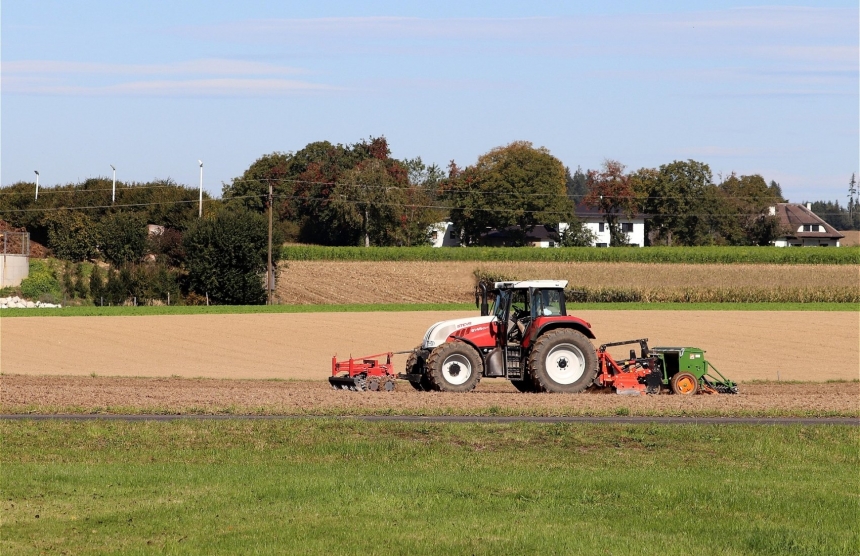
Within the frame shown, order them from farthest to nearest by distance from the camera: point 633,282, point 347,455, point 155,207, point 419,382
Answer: point 155,207 → point 633,282 → point 419,382 → point 347,455

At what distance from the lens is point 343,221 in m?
107

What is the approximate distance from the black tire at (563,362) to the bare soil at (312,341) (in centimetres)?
995

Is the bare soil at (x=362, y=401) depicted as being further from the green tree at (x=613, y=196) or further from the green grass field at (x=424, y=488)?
the green tree at (x=613, y=196)

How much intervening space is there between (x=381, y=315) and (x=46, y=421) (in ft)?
116

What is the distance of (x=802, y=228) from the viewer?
465 ft

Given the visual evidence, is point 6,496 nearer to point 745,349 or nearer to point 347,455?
point 347,455

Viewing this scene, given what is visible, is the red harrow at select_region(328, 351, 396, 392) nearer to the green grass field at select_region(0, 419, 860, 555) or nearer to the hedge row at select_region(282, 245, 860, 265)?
the green grass field at select_region(0, 419, 860, 555)

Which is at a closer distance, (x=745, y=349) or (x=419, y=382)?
(x=419, y=382)

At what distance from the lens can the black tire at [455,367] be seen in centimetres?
2402

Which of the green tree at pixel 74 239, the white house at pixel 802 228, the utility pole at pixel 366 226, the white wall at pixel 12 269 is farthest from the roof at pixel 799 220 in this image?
the white wall at pixel 12 269

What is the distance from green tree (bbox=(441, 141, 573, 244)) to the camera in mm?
115875

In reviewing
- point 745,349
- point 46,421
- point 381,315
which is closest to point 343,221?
point 381,315

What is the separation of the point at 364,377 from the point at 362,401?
3213 mm

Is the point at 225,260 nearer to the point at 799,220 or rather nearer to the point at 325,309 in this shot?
the point at 325,309
